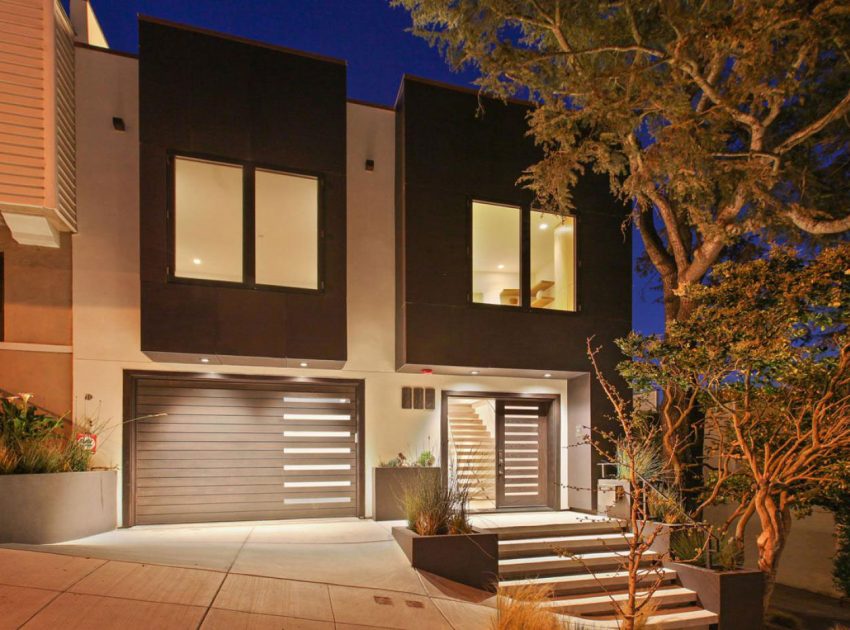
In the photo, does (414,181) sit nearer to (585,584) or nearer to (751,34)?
(751,34)

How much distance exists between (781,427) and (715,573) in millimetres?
2204

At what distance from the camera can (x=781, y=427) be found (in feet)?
24.0

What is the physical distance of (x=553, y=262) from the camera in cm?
1037

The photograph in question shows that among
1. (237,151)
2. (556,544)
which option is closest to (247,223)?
(237,151)

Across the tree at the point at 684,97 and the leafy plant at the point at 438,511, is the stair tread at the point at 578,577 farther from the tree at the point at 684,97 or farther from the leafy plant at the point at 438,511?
the tree at the point at 684,97

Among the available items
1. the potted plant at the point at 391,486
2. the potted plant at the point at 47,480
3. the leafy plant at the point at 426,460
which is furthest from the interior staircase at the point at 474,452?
the potted plant at the point at 47,480

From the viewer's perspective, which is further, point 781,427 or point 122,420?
point 122,420

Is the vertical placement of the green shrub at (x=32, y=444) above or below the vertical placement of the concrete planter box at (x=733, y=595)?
above

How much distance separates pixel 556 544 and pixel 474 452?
269 cm

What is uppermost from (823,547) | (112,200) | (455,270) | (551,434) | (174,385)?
(112,200)

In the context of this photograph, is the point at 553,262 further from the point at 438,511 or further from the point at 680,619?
the point at 680,619

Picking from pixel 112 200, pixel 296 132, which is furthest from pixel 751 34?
pixel 112 200

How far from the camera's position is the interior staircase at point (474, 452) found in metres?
9.84

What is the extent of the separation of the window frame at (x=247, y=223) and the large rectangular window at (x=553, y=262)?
3.94 metres
